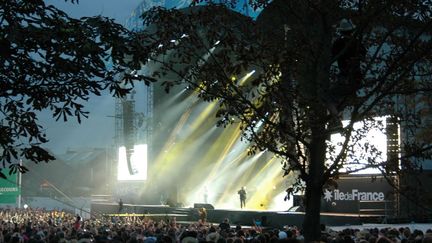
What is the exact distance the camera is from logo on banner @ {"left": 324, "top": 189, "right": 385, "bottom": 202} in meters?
27.0

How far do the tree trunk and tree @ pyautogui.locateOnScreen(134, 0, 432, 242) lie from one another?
0.5 inches

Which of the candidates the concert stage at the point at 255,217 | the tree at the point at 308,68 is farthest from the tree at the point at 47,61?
the concert stage at the point at 255,217

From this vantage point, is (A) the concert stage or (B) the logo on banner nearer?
(A) the concert stage

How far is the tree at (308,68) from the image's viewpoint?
6.95 m

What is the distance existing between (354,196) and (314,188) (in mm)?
21878

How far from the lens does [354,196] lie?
28.0m

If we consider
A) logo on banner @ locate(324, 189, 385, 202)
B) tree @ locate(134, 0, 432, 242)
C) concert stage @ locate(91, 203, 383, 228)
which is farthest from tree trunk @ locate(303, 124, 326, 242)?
logo on banner @ locate(324, 189, 385, 202)

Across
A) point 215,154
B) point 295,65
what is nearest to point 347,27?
point 295,65

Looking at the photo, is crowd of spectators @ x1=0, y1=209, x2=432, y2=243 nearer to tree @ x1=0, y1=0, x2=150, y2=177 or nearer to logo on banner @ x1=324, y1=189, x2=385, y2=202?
tree @ x1=0, y1=0, x2=150, y2=177

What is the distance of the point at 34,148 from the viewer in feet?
19.6

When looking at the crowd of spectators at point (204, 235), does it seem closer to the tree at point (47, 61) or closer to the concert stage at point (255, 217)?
the tree at point (47, 61)

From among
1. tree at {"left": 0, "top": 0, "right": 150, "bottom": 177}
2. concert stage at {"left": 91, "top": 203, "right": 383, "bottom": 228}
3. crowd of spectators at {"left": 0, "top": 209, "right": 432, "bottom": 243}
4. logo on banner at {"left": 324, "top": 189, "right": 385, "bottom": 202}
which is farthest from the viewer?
logo on banner at {"left": 324, "top": 189, "right": 385, "bottom": 202}

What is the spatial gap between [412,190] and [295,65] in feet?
6.99

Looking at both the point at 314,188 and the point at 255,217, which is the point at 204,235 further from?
the point at 255,217
